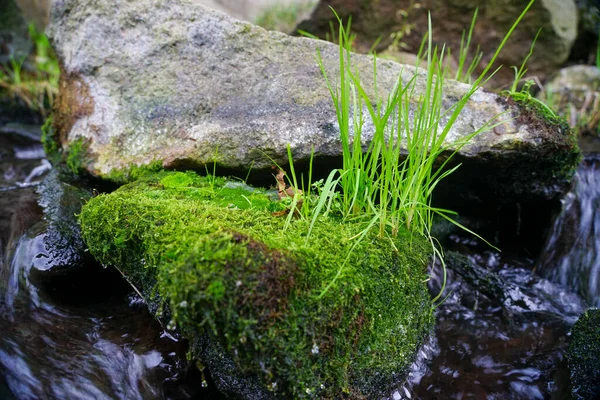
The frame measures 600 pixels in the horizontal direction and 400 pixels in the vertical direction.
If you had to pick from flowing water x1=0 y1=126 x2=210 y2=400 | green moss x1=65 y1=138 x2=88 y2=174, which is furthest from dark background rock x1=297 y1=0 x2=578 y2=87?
Answer: flowing water x1=0 y1=126 x2=210 y2=400

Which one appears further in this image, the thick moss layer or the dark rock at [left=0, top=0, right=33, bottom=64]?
the dark rock at [left=0, top=0, right=33, bottom=64]

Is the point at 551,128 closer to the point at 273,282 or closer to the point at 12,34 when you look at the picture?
the point at 273,282

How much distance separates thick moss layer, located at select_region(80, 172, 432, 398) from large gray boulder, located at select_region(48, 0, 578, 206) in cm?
61

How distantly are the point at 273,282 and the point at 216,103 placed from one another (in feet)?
5.95

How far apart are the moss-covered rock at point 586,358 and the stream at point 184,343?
16 cm

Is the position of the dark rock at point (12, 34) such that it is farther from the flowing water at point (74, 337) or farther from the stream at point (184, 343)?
the flowing water at point (74, 337)

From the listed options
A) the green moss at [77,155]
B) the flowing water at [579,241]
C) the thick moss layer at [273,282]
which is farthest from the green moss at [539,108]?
the green moss at [77,155]

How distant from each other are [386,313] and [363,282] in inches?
9.6

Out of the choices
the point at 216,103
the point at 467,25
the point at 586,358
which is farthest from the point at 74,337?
the point at 467,25

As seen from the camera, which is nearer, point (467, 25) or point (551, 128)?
point (551, 128)

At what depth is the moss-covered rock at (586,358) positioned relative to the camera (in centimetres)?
221

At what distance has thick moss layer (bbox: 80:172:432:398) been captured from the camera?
154 cm

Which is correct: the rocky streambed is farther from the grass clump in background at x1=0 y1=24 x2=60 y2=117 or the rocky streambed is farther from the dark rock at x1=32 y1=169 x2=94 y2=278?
the grass clump in background at x1=0 y1=24 x2=60 y2=117

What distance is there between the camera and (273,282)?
1.58 meters
